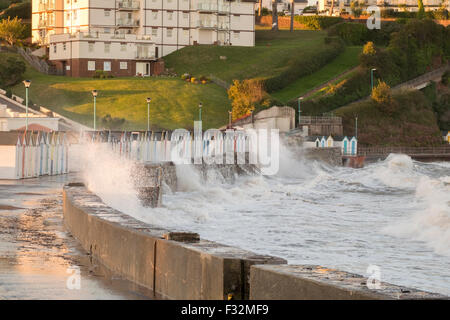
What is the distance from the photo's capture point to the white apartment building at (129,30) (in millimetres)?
106438

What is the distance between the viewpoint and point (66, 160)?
3566 cm

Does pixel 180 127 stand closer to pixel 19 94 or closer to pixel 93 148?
pixel 19 94

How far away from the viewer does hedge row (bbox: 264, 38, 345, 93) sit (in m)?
106

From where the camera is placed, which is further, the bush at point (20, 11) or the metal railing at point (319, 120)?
the bush at point (20, 11)

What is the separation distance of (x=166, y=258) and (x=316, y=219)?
16.6 meters

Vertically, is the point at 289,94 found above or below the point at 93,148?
above

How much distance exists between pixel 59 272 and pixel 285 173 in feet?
149

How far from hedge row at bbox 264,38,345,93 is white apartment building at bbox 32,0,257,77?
1020cm

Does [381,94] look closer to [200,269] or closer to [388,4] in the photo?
[388,4]

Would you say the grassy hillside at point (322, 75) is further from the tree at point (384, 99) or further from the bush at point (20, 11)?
the bush at point (20, 11)

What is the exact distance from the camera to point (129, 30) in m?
114

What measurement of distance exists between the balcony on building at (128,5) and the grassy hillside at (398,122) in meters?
29.8

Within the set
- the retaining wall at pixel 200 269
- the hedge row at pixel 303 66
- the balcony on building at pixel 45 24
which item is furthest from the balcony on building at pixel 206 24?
the retaining wall at pixel 200 269

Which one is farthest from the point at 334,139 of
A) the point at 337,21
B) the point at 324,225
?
the point at 324,225
